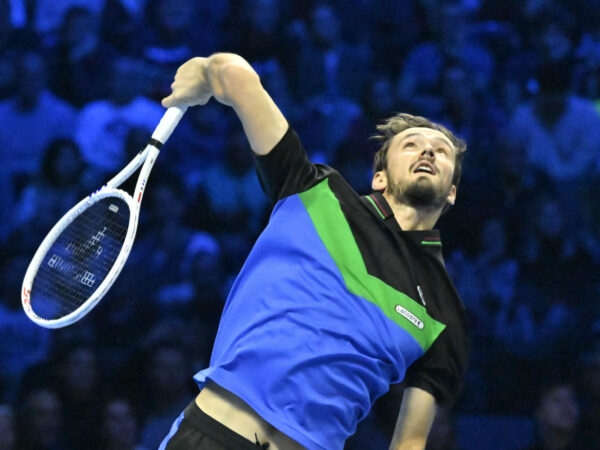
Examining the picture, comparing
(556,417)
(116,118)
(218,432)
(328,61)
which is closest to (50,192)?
(116,118)

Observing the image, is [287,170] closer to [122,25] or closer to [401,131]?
[401,131]

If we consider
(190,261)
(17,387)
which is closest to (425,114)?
(190,261)

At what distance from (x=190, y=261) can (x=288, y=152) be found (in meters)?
2.55

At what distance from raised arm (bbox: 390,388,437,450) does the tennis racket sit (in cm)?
95

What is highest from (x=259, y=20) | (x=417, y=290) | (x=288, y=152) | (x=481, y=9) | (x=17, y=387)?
(x=481, y=9)

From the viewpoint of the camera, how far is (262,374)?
2473 millimetres

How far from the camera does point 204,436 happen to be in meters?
2.50

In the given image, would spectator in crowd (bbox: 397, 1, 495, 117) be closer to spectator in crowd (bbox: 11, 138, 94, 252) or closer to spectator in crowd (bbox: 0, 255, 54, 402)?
spectator in crowd (bbox: 11, 138, 94, 252)

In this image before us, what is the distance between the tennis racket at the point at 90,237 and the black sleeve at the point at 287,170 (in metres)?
0.41

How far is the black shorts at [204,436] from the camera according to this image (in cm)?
247

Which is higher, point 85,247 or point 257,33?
point 257,33

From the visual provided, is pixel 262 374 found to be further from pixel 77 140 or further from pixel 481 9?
pixel 481 9

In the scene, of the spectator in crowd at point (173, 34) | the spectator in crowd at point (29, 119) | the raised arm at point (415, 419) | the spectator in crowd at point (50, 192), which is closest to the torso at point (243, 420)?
the raised arm at point (415, 419)

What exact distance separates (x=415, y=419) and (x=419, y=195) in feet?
2.23
